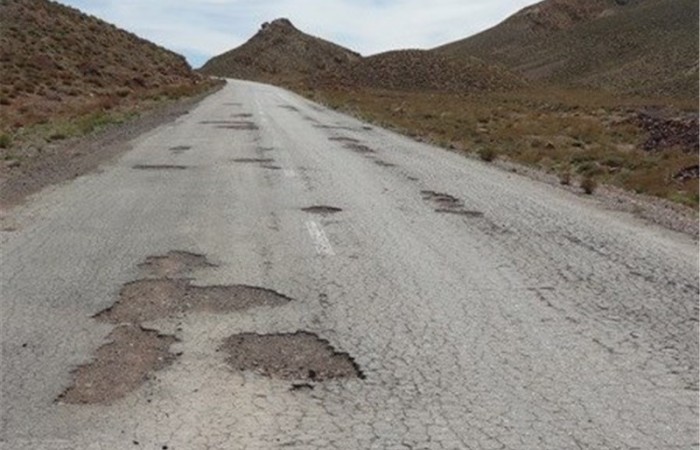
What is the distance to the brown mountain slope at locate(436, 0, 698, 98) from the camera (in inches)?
4114

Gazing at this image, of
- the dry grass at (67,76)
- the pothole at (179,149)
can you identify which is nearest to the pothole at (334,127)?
the dry grass at (67,76)

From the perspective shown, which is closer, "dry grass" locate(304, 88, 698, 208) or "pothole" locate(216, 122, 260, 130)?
"dry grass" locate(304, 88, 698, 208)

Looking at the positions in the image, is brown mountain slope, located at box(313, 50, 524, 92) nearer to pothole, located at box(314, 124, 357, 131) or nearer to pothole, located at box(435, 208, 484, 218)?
pothole, located at box(314, 124, 357, 131)

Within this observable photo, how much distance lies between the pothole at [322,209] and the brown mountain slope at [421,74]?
223 ft

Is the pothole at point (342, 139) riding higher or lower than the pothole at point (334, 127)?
higher

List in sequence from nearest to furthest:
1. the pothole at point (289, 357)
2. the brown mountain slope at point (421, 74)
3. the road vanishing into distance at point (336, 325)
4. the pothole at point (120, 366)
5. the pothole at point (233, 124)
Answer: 1. the road vanishing into distance at point (336, 325)
2. the pothole at point (120, 366)
3. the pothole at point (289, 357)
4. the pothole at point (233, 124)
5. the brown mountain slope at point (421, 74)

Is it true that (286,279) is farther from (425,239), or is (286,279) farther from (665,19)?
(665,19)

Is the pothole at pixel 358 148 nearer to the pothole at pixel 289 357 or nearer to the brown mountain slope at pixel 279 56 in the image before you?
the pothole at pixel 289 357

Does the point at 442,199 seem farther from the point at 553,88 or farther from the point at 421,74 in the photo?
the point at 553,88

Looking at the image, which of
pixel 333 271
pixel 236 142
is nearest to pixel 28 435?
pixel 333 271

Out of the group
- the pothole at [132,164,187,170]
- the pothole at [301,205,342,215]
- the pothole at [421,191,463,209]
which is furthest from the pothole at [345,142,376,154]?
the pothole at [301,205,342,215]

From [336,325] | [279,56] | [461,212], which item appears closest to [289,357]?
[336,325]

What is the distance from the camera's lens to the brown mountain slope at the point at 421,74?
8069cm

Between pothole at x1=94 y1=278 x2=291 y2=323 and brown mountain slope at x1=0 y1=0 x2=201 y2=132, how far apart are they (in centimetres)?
1601
